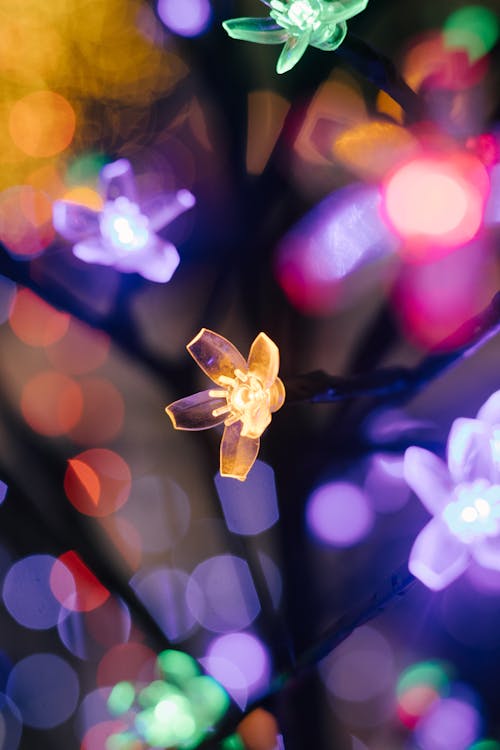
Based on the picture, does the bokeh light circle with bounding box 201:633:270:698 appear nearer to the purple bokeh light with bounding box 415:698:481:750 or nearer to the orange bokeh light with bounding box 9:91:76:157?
the purple bokeh light with bounding box 415:698:481:750

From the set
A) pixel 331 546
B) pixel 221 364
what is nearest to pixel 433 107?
Result: pixel 221 364

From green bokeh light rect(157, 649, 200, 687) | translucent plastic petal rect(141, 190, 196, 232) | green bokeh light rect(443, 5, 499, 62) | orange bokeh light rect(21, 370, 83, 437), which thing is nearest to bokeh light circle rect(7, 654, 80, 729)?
green bokeh light rect(157, 649, 200, 687)

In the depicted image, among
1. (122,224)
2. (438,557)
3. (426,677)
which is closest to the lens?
(438,557)

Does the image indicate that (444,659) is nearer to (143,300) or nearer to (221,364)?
(221,364)

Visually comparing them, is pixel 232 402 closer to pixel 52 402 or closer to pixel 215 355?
pixel 215 355

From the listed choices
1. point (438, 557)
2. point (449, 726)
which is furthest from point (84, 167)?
point (449, 726)

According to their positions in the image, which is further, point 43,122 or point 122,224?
point 43,122
